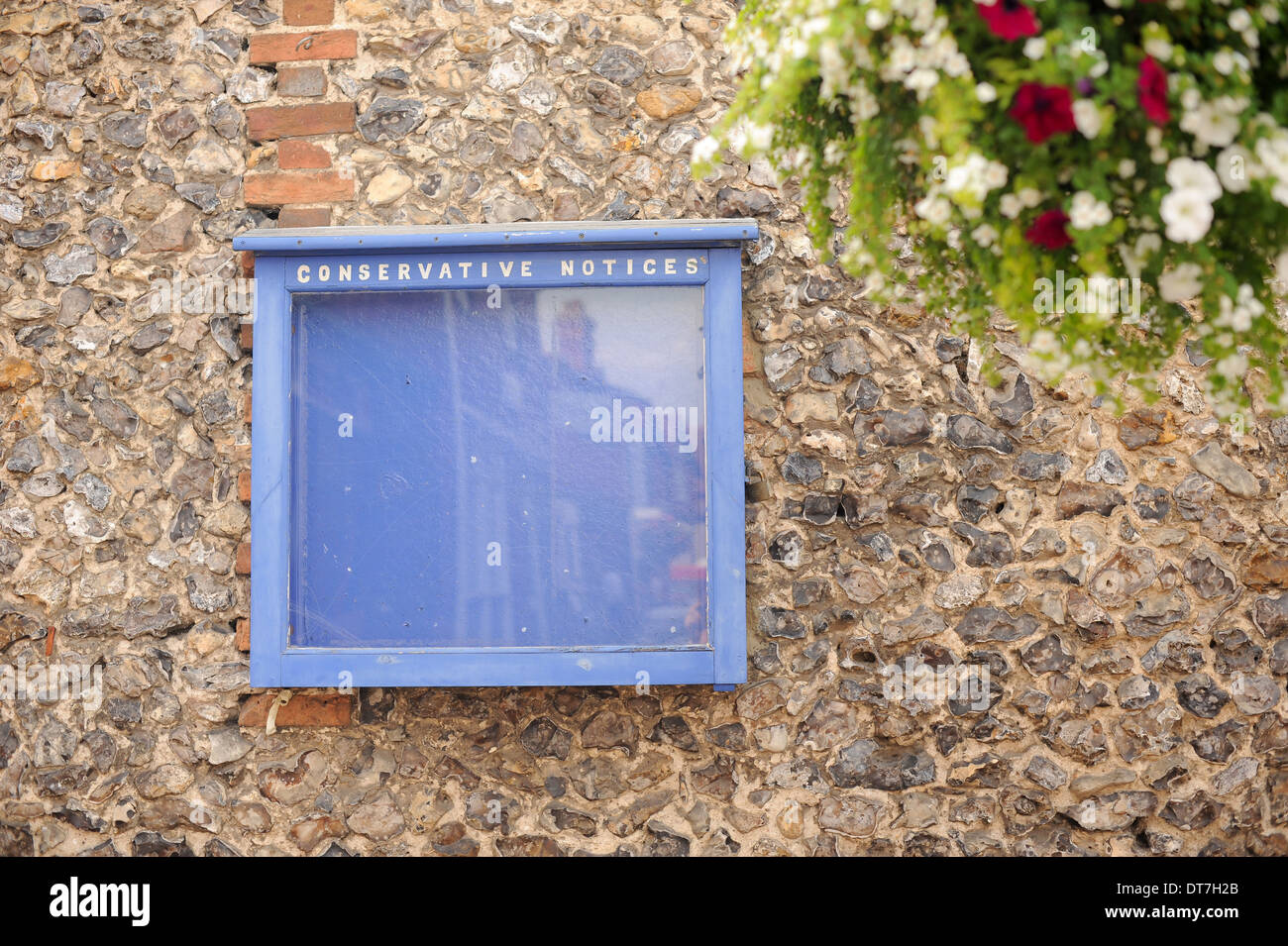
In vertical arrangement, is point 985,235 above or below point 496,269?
below

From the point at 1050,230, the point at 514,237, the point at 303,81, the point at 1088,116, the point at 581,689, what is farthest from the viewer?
the point at 303,81

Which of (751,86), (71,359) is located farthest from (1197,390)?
(71,359)

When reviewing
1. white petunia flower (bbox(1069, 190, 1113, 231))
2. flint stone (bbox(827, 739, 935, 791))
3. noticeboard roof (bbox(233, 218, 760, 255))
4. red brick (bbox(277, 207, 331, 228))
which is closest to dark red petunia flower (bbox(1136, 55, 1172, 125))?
white petunia flower (bbox(1069, 190, 1113, 231))

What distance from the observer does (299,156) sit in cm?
272

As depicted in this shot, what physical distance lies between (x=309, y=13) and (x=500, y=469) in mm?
1467

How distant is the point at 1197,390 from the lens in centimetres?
266

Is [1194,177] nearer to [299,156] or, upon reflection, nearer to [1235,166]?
[1235,166]

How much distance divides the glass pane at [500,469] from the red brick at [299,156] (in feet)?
1.47

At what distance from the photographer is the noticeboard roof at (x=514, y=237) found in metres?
2.43

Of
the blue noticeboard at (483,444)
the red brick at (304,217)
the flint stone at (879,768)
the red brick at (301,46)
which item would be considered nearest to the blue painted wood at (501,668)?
the blue noticeboard at (483,444)

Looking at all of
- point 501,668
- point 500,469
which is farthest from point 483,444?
point 501,668

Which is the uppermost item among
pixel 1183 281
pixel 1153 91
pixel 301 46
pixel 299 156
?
pixel 301 46

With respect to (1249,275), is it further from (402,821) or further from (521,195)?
(402,821)

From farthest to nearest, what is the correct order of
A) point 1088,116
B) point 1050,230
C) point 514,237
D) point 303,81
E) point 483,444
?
point 303,81 < point 483,444 < point 514,237 < point 1050,230 < point 1088,116
